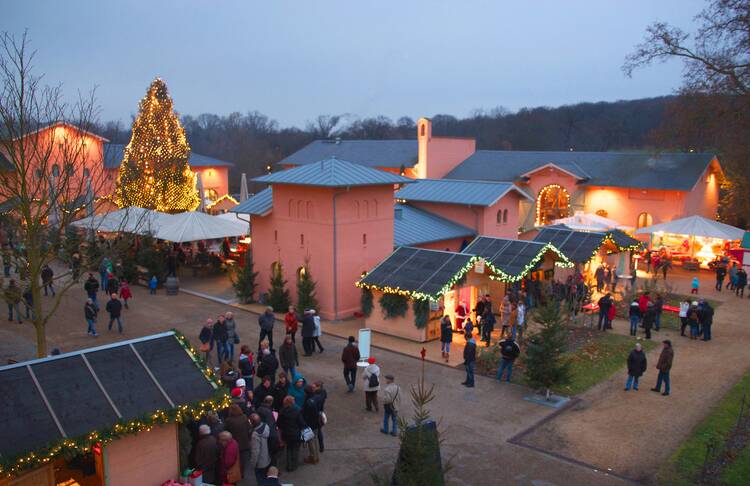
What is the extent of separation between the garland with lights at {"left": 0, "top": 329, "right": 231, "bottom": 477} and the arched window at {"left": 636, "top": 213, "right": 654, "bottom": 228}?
3274 centimetres

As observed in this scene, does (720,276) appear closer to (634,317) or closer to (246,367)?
(634,317)

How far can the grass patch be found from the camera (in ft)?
33.9

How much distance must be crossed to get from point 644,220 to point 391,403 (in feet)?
98.0

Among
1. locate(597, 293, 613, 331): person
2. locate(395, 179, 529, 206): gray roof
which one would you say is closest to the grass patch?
locate(597, 293, 613, 331): person

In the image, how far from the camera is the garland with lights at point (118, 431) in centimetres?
746

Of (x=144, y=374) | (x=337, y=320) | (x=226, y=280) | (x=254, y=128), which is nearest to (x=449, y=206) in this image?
(x=337, y=320)

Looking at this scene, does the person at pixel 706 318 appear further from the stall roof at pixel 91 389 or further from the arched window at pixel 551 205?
the arched window at pixel 551 205

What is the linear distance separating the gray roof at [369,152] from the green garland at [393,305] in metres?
26.4

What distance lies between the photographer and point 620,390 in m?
14.8

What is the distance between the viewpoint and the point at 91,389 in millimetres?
8711

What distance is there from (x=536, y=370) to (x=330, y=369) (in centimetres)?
541

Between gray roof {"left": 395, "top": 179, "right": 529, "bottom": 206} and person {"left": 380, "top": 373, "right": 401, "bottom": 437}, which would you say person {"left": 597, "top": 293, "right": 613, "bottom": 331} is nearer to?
gray roof {"left": 395, "top": 179, "right": 529, "bottom": 206}

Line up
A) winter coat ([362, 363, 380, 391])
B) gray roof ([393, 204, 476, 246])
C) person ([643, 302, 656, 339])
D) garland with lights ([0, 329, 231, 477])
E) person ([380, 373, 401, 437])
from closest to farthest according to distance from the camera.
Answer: garland with lights ([0, 329, 231, 477])
person ([380, 373, 401, 437])
winter coat ([362, 363, 380, 391])
person ([643, 302, 656, 339])
gray roof ([393, 204, 476, 246])

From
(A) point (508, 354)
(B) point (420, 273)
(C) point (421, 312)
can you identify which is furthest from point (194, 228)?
(A) point (508, 354)
